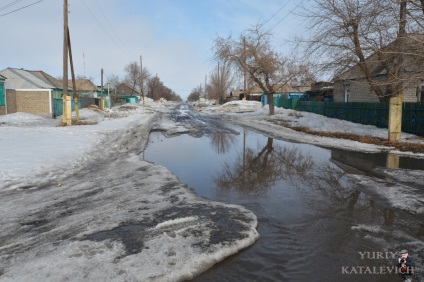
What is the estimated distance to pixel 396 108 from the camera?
15266 millimetres

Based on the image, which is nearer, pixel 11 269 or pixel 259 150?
pixel 11 269

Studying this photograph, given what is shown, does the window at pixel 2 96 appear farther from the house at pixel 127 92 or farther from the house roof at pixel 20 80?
the house at pixel 127 92

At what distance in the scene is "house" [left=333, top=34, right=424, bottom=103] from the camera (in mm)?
12344

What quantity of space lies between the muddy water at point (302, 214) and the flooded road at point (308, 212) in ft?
0.04

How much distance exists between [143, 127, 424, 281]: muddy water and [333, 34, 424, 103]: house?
4045mm

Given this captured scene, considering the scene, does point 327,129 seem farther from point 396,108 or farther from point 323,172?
point 323,172

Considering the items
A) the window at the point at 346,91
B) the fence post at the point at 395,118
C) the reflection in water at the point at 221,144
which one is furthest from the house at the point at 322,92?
the reflection in water at the point at 221,144

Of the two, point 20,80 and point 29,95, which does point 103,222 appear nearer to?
point 29,95

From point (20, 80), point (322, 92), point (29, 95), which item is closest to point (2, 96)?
point (29, 95)

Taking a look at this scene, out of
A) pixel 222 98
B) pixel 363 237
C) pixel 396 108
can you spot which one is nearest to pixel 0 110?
pixel 396 108

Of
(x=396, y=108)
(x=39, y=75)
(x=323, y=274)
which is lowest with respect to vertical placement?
(x=323, y=274)

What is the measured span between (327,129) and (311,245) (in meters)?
17.7

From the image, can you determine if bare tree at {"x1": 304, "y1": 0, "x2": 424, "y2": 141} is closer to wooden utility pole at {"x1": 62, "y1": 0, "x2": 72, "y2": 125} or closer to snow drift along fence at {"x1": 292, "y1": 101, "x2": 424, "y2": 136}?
snow drift along fence at {"x1": 292, "y1": 101, "x2": 424, "y2": 136}

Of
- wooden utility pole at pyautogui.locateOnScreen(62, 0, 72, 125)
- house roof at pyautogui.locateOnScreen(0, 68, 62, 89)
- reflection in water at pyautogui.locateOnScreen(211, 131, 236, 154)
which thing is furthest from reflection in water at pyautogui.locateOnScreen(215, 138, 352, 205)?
house roof at pyautogui.locateOnScreen(0, 68, 62, 89)
